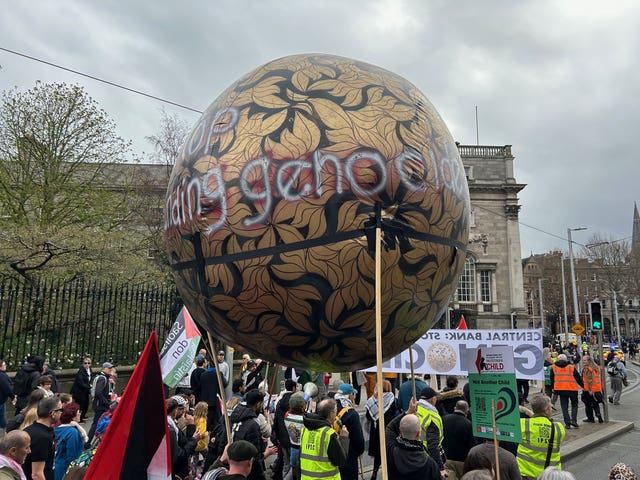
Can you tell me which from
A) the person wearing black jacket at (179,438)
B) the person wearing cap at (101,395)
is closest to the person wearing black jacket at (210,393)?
the person wearing cap at (101,395)

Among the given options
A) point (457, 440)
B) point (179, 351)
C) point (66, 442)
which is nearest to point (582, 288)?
point (179, 351)

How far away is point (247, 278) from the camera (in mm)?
2010

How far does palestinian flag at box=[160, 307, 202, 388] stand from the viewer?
26.6 feet

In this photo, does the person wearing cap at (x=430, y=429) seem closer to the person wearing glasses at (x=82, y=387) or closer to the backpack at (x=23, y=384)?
the person wearing glasses at (x=82, y=387)

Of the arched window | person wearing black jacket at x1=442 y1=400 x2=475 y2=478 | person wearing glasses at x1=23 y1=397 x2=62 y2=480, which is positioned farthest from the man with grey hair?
the arched window

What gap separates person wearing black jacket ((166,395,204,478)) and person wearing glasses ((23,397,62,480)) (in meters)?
1.12

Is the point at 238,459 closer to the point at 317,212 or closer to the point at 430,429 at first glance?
the point at 317,212

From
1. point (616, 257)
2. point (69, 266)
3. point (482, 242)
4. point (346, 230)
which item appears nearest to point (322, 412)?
point (346, 230)

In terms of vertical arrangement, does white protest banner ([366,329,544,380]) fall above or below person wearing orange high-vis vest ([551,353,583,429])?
above

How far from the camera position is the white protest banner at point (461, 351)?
26.8 feet

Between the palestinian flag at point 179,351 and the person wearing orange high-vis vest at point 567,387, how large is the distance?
818cm

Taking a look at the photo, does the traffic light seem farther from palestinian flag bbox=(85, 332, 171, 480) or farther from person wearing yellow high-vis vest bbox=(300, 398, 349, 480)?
Result: palestinian flag bbox=(85, 332, 171, 480)

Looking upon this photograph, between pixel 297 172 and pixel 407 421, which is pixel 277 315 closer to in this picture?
pixel 297 172

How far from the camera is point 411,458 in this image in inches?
166
